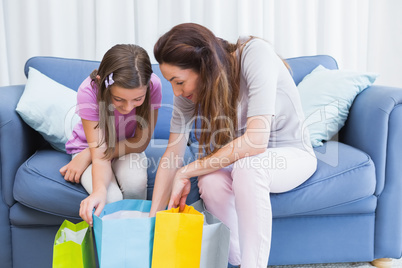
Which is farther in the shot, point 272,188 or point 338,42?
point 338,42

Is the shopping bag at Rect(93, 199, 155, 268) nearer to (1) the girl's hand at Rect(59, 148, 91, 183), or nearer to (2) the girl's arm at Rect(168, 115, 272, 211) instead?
(2) the girl's arm at Rect(168, 115, 272, 211)

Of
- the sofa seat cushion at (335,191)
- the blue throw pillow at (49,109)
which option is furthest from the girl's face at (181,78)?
the blue throw pillow at (49,109)

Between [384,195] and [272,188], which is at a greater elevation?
[272,188]

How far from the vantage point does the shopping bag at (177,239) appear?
99 centimetres

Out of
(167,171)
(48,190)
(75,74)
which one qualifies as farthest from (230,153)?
(75,74)

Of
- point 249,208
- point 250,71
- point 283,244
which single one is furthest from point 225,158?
point 283,244

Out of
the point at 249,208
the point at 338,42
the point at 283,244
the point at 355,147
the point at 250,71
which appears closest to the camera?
the point at 249,208

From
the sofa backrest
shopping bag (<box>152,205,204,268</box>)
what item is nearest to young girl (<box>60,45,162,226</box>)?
shopping bag (<box>152,205,204,268</box>)

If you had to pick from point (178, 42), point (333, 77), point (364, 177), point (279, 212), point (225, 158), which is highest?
point (178, 42)

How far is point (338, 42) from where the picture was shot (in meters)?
2.50

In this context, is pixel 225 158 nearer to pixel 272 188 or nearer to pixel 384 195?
pixel 272 188

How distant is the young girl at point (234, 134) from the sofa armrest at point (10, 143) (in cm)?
54

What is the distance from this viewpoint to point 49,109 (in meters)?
1.56

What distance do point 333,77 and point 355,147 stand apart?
35 cm
